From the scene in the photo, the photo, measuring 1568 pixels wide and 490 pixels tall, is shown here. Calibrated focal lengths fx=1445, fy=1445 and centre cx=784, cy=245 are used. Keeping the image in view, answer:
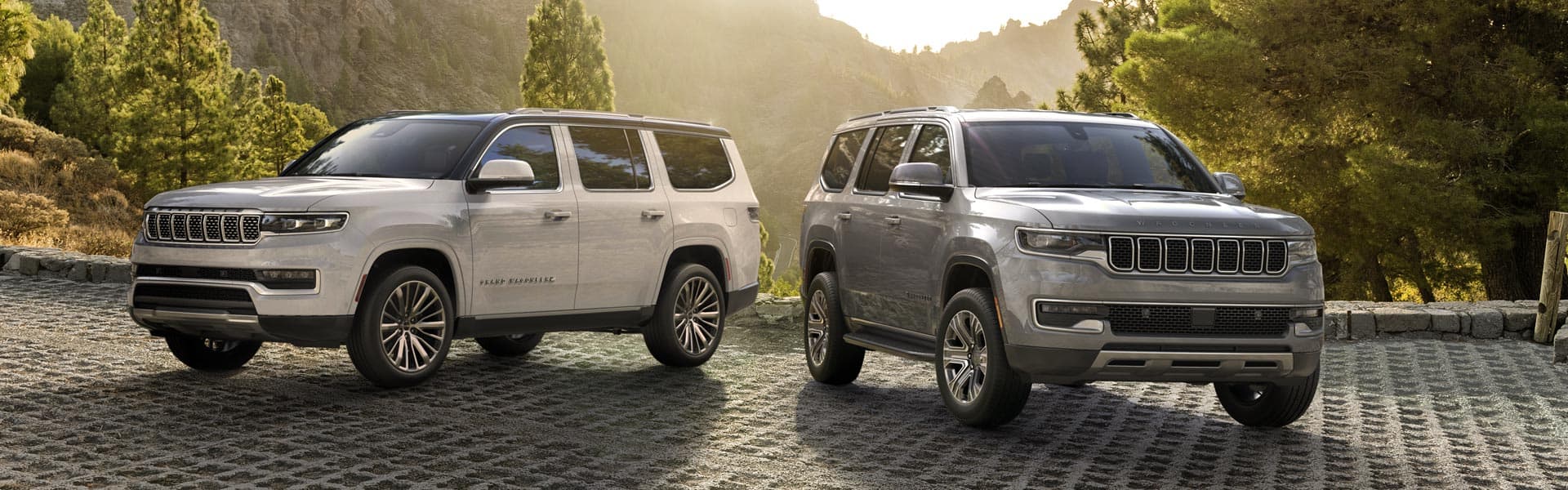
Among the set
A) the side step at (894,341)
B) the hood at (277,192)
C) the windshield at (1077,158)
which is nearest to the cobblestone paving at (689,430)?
the side step at (894,341)

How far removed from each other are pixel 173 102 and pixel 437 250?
A: 40.3m

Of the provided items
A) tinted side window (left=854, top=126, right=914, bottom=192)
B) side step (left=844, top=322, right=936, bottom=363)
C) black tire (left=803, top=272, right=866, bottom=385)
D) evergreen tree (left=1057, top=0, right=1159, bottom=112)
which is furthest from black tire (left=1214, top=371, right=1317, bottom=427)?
evergreen tree (left=1057, top=0, right=1159, bottom=112)

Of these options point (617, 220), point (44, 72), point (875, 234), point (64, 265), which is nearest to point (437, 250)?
point (617, 220)

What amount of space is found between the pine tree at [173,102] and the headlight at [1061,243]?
40630mm

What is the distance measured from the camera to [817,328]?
10695mm

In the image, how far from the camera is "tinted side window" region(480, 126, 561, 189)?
1005 centimetres

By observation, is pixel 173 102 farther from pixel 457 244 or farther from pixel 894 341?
pixel 894 341

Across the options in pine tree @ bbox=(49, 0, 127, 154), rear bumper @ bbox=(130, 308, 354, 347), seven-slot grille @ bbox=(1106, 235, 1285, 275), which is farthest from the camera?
pine tree @ bbox=(49, 0, 127, 154)

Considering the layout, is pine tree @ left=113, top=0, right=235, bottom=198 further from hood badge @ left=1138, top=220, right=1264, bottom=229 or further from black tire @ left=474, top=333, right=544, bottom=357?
hood badge @ left=1138, top=220, right=1264, bottom=229

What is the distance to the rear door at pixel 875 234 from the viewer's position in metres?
9.58

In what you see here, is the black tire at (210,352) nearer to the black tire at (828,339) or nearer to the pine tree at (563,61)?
the black tire at (828,339)

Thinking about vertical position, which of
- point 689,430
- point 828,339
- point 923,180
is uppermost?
point 923,180

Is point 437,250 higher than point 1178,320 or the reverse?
higher

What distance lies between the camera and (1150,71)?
1014 inches
